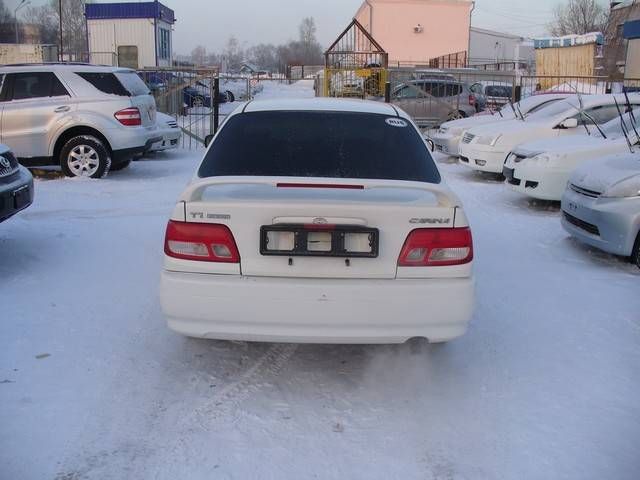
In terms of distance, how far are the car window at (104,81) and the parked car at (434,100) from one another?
10.4 meters

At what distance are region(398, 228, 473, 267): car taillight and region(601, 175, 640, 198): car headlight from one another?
3303mm

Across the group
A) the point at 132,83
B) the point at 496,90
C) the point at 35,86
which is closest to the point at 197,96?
the point at 132,83

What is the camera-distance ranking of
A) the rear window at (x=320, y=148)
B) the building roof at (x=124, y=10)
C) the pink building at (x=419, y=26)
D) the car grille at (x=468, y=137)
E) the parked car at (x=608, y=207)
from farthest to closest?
the pink building at (x=419, y=26)
the building roof at (x=124, y=10)
the car grille at (x=468, y=137)
the parked car at (x=608, y=207)
the rear window at (x=320, y=148)

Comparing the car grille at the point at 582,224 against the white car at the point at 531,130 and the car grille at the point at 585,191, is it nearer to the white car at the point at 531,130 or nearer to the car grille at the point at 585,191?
the car grille at the point at 585,191

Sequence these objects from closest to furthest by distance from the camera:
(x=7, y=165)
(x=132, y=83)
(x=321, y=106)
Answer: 1. (x=321, y=106)
2. (x=7, y=165)
3. (x=132, y=83)

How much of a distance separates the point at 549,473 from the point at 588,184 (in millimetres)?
4256

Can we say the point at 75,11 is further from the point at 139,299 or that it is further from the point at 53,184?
the point at 139,299

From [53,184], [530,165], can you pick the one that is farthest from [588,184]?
[53,184]

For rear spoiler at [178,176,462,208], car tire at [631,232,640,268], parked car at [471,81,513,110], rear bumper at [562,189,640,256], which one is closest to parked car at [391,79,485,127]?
parked car at [471,81,513,110]

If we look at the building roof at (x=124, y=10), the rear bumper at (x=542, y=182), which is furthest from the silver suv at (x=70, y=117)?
the building roof at (x=124, y=10)

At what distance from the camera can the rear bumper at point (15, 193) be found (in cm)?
580

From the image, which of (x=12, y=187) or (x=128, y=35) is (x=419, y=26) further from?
(x=12, y=187)

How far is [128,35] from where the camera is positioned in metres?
39.0

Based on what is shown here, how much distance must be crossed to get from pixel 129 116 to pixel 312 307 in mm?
8377
